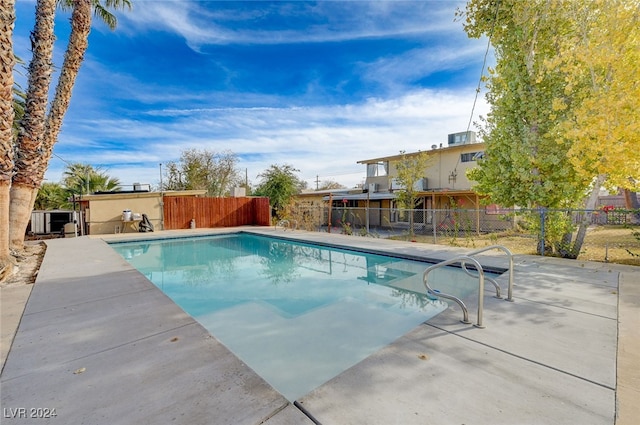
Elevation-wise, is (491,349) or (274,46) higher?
(274,46)

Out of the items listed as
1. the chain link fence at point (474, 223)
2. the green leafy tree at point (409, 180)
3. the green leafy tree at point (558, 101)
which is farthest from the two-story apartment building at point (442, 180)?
the green leafy tree at point (558, 101)

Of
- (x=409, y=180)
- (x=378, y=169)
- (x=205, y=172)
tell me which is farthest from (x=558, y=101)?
(x=205, y=172)

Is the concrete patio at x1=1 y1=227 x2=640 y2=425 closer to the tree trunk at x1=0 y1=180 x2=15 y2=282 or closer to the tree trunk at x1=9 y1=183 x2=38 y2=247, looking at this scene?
the tree trunk at x1=0 y1=180 x2=15 y2=282

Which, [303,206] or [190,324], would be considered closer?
[190,324]

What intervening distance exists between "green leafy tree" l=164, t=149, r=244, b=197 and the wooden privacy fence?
9.39 m

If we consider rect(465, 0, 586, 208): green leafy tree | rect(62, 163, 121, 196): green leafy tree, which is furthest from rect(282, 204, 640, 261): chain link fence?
rect(62, 163, 121, 196): green leafy tree

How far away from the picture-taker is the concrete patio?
6.25 feet

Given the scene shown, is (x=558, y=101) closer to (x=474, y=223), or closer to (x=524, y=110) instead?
(x=524, y=110)

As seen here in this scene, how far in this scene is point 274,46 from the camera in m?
11.8

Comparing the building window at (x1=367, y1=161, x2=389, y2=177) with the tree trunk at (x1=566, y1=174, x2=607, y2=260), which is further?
the building window at (x1=367, y1=161, x2=389, y2=177)

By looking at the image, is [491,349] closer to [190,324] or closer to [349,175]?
[190,324]

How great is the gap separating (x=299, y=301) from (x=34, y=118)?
843 cm

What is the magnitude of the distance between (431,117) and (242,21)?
28.4 ft

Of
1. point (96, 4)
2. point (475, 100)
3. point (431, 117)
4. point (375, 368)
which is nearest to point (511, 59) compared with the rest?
point (475, 100)
